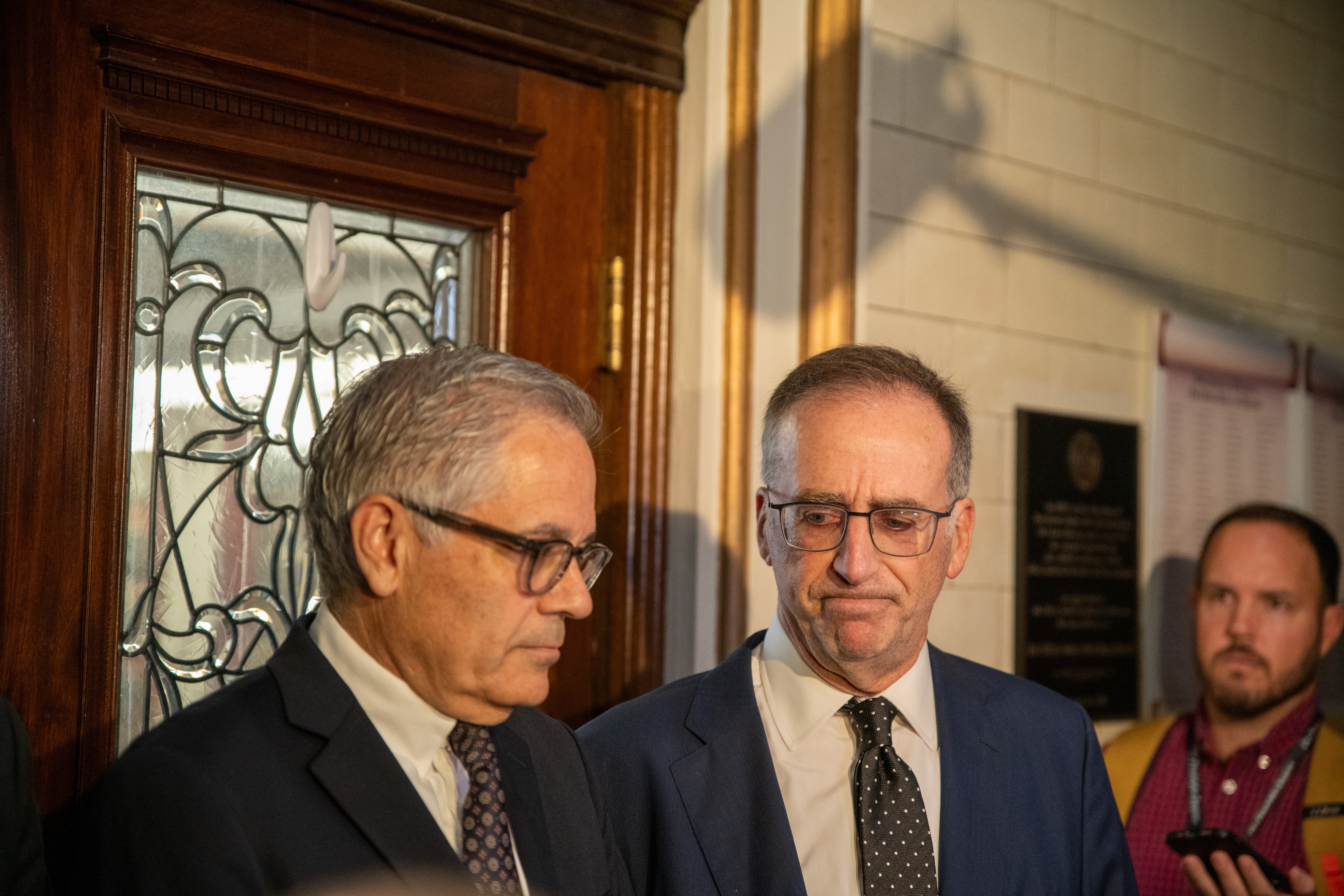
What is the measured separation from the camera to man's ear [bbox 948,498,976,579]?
189 cm

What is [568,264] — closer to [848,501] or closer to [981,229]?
[848,501]

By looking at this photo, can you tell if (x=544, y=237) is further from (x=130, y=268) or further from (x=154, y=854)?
(x=154, y=854)

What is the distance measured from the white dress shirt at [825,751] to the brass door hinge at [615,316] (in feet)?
2.27

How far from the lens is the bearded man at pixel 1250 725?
2949 millimetres

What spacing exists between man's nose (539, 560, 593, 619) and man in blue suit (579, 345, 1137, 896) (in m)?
0.47

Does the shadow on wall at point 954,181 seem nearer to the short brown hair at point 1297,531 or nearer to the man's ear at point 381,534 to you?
the short brown hair at point 1297,531

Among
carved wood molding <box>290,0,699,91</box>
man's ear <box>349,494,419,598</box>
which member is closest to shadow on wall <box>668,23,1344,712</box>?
carved wood molding <box>290,0,699,91</box>

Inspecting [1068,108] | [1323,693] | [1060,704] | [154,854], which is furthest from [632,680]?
[1323,693]

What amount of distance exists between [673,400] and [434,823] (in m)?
1.28

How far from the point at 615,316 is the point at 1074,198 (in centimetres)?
131

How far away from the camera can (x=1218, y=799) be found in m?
3.01

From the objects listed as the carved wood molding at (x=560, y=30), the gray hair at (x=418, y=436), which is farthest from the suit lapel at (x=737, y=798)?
the carved wood molding at (x=560, y=30)

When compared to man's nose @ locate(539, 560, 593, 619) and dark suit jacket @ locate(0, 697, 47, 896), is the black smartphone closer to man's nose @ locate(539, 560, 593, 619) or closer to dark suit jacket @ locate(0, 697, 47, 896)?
man's nose @ locate(539, 560, 593, 619)

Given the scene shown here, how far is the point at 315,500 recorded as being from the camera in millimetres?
1431
